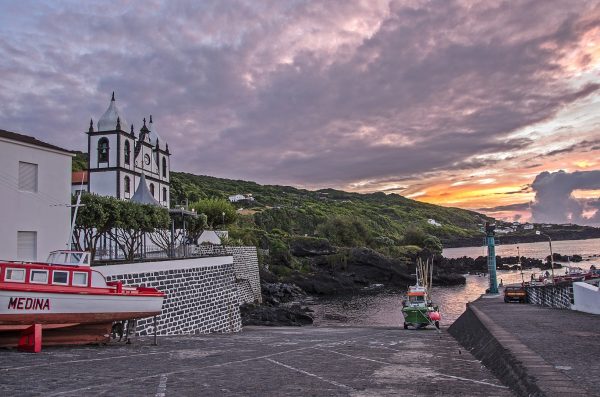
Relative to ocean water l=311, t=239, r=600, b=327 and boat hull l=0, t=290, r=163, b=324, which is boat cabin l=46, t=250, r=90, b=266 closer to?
boat hull l=0, t=290, r=163, b=324

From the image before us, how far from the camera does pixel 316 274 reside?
72.2m

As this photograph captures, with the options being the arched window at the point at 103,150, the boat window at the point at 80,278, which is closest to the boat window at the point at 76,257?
the boat window at the point at 80,278

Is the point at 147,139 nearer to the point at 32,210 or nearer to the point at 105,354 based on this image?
the point at 32,210

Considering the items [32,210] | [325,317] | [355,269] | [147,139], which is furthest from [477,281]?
[32,210]

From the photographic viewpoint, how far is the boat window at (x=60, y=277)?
574 inches

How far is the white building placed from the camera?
65.8 ft

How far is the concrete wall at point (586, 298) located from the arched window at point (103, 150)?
49.7 m

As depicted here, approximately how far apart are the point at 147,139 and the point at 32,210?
46.7 m


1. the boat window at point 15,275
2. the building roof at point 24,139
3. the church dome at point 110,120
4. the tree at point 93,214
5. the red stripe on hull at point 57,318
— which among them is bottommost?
the red stripe on hull at point 57,318

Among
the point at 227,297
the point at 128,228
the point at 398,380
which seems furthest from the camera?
the point at 227,297

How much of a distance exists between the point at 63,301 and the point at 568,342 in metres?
13.7

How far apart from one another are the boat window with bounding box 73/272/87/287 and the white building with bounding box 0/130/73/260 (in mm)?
6180

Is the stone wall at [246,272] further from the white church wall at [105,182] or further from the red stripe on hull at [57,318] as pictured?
the red stripe on hull at [57,318]

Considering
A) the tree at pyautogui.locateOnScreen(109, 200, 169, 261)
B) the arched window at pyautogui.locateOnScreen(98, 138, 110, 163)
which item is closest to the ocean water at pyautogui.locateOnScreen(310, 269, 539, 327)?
the tree at pyautogui.locateOnScreen(109, 200, 169, 261)
